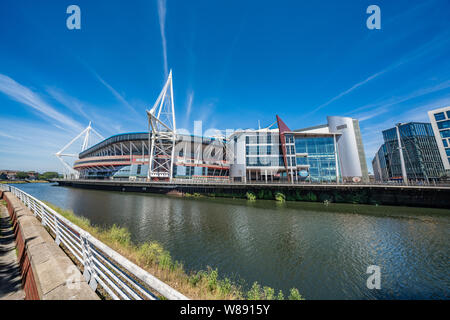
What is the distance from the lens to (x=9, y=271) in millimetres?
5688

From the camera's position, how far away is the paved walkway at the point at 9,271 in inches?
184

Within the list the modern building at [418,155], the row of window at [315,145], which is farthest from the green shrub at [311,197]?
the modern building at [418,155]

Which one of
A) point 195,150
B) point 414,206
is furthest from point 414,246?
point 195,150

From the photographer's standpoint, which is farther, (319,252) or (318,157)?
(318,157)

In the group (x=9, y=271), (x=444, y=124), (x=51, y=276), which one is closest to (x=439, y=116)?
(x=444, y=124)

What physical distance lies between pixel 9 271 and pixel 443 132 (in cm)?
8898

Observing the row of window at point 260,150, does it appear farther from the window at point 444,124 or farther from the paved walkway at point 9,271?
the window at point 444,124

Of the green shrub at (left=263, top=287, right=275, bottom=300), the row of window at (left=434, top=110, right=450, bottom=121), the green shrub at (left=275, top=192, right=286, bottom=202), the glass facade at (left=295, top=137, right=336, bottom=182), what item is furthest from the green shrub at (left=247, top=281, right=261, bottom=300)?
the row of window at (left=434, top=110, right=450, bottom=121)

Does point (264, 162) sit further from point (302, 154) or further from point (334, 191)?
point (334, 191)

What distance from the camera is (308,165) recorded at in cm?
5231

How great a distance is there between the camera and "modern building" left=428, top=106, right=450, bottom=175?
51.9m

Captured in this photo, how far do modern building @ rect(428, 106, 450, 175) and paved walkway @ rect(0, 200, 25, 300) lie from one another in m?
87.2

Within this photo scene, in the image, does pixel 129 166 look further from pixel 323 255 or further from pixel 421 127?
pixel 421 127

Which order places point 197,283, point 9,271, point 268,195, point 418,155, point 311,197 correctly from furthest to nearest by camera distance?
point 418,155 < point 268,195 < point 311,197 < point 197,283 < point 9,271
